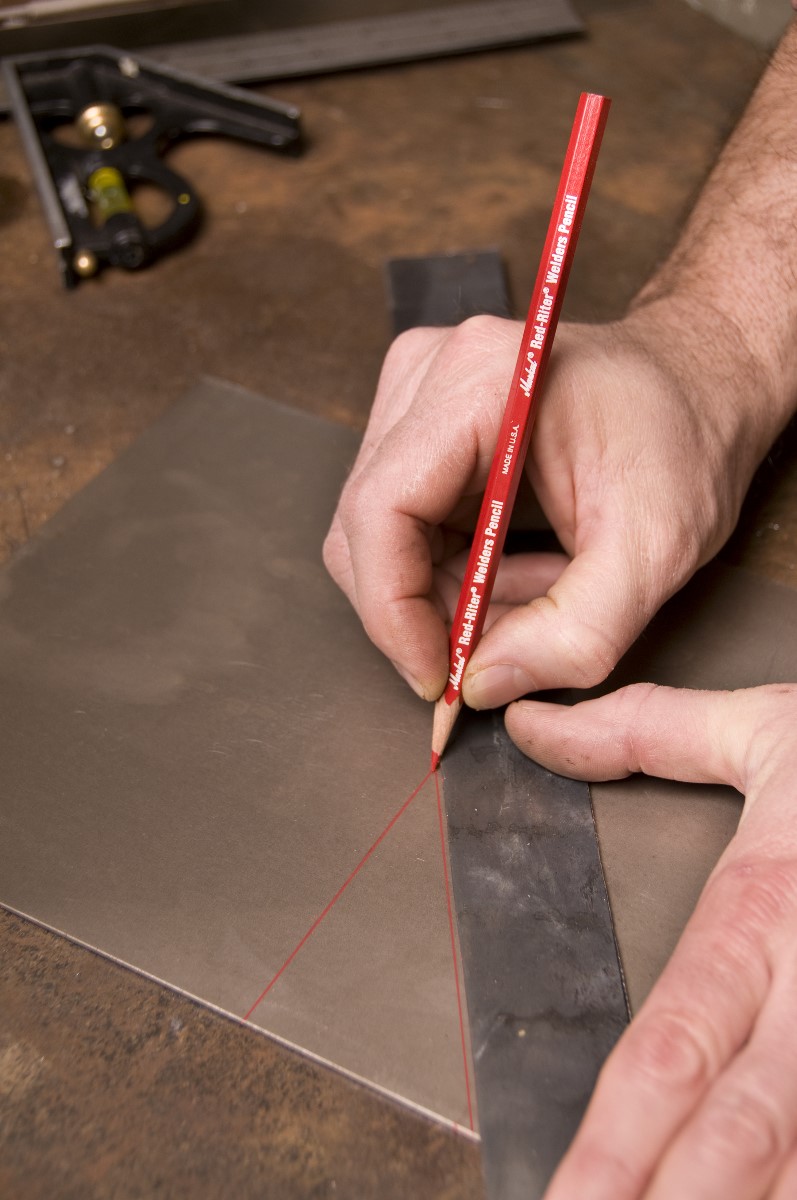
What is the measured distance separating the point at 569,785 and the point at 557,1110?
0.86 feet

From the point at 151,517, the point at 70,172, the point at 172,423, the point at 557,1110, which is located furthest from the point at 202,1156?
the point at 70,172

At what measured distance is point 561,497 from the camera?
92 cm

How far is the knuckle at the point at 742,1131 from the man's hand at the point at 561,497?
355 mm

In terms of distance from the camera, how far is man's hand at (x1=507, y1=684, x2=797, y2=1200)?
58 cm

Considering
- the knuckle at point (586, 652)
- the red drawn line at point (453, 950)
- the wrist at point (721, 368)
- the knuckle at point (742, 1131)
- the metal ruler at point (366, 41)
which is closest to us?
the knuckle at point (742, 1131)

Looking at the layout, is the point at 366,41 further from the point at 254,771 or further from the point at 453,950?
the point at 453,950

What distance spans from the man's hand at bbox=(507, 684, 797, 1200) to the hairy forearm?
13.7 inches

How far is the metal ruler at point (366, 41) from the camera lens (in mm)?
1729

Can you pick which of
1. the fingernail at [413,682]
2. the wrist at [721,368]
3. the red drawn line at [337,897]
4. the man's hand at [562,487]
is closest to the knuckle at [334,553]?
the man's hand at [562,487]

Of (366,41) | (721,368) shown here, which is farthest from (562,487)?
(366,41)

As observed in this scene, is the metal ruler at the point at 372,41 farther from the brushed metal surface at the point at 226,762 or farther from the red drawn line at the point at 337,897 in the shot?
the red drawn line at the point at 337,897

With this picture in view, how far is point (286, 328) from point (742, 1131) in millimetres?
1054

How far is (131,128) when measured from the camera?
1.63m

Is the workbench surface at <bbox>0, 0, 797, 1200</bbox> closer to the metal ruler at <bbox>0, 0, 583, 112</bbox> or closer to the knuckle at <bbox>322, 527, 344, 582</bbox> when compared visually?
the metal ruler at <bbox>0, 0, 583, 112</bbox>
